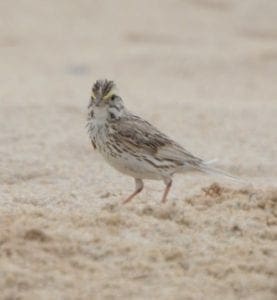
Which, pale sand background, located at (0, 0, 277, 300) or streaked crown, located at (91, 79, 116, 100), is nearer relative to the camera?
pale sand background, located at (0, 0, 277, 300)

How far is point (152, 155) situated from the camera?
8.81 metres

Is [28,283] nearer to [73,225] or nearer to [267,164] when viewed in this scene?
[73,225]

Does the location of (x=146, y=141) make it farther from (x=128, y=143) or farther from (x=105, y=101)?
(x=105, y=101)

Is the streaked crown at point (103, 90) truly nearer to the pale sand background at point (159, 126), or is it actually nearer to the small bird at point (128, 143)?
the small bird at point (128, 143)

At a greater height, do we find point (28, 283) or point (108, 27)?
point (108, 27)

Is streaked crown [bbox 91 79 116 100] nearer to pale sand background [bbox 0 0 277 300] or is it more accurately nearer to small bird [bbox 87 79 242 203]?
Result: small bird [bbox 87 79 242 203]

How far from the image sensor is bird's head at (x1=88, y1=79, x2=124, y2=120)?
28.7 ft

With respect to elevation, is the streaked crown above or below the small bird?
above

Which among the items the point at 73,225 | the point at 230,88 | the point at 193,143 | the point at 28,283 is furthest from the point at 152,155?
the point at 230,88

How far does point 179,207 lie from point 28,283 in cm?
164

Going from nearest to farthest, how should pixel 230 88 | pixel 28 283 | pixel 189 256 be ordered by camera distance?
pixel 28 283, pixel 189 256, pixel 230 88

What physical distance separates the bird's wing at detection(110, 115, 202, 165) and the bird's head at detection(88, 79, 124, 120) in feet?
0.29

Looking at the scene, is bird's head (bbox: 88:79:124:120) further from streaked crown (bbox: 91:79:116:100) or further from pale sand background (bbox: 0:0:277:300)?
pale sand background (bbox: 0:0:277:300)

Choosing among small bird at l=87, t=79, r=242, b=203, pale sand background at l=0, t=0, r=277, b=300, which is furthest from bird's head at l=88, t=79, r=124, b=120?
pale sand background at l=0, t=0, r=277, b=300
